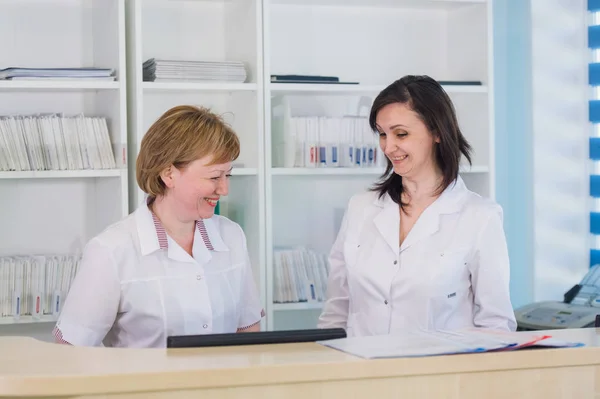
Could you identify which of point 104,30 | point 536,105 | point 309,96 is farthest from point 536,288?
point 104,30

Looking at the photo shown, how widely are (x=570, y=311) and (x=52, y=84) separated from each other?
2274 millimetres

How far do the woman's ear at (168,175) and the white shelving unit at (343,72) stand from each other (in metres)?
1.24

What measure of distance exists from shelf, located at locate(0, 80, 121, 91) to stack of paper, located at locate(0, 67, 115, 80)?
0.03 meters

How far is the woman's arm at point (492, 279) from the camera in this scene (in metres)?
2.63

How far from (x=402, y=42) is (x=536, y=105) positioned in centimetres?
76

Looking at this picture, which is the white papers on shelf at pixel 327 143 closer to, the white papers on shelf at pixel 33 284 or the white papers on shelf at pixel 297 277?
the white papers on shelf at pixel 297 277

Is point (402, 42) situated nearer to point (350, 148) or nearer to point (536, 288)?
point (350, 148)

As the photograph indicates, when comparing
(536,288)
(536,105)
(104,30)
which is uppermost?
(104,30)

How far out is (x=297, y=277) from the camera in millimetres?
3910

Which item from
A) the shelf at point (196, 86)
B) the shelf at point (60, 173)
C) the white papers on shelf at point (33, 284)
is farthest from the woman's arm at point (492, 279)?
the white papers on shelf at point (33, 284)

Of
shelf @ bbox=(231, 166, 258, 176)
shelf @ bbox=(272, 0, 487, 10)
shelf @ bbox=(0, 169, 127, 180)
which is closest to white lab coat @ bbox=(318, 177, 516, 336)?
shelf @ bbox=(231, 166, 258, 176)

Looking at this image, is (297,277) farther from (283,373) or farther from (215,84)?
(283,373)

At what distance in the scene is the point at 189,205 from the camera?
8.28 ft

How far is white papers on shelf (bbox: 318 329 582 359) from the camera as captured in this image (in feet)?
5.82
